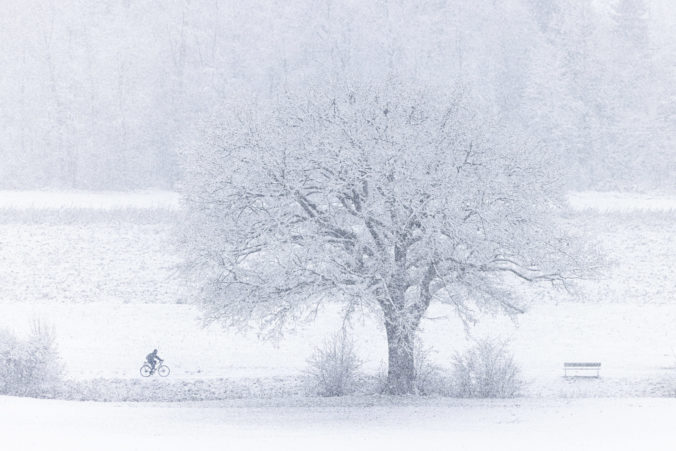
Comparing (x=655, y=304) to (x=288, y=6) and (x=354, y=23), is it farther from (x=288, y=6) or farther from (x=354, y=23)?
(x=288, y=6)

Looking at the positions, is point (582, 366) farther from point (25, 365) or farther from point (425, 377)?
point (25, 365)

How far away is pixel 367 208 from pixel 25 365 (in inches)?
463

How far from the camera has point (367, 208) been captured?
79.9 ft

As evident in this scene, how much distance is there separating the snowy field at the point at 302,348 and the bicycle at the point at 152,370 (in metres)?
0.40

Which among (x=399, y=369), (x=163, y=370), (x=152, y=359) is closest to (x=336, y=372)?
(x=399, y=369)

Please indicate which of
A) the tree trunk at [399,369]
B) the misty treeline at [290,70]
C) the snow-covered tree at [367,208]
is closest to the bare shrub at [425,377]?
the tree trunk at [399,369]

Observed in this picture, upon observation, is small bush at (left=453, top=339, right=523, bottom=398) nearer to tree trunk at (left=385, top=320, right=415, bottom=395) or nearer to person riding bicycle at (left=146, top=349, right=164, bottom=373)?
tree trunk at (left=385, top=320, right=415, bottom=395)

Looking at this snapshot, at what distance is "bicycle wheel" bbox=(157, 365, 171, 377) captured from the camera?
1227 inches

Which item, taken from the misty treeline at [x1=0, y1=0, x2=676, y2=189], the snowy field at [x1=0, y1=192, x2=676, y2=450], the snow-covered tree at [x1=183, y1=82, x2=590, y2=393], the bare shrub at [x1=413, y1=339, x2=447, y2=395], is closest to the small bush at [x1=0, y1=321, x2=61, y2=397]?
the snowy field at [x1=0, y1=192, x2=676, y2=450]

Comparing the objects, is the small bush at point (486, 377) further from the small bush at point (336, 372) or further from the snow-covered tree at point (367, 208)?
the small bush at point (336, 372)

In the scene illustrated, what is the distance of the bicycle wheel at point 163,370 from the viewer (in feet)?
102

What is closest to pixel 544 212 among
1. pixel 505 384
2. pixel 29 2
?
pixel 505 384

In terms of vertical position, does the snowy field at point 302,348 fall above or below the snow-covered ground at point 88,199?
below

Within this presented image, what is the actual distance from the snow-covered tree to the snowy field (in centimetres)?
176
